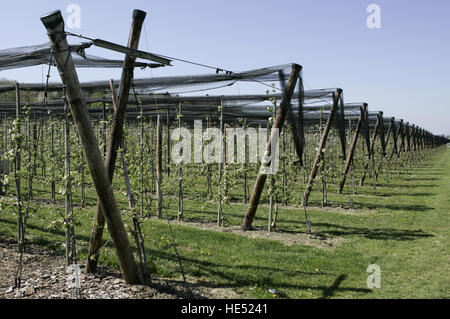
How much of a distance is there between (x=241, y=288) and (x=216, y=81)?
171 inches

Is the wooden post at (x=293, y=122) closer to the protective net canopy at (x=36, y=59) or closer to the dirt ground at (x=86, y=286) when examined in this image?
the protective net canopy at (x=36, y=59)

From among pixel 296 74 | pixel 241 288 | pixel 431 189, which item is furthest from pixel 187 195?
pixel 431 189

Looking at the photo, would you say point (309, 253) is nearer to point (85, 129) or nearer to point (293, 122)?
point (293, 122)

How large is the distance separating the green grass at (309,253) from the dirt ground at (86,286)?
0.35 meters

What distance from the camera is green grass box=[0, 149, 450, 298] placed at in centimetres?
552

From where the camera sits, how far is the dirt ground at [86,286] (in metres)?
4.71

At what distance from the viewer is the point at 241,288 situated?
5336 mm

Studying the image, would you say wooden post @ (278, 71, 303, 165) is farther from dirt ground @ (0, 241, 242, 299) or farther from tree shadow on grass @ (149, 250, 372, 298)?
dirt ground @ (0, 241, 242, 299)

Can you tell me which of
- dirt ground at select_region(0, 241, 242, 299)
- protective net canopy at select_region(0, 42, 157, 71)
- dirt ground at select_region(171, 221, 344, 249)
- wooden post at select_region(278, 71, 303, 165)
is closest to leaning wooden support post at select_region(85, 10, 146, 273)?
protective net canopy at select_region(0, 42, 157, 71)

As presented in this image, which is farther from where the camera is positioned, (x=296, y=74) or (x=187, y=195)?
(x=187, y=195)

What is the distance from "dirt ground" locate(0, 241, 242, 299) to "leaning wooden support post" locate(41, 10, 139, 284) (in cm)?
43
